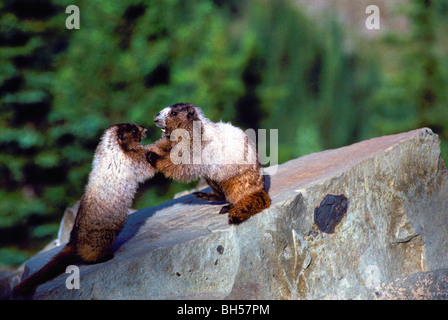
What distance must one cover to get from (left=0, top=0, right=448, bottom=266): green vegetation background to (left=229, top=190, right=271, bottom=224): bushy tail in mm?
7376

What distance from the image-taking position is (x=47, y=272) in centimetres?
463

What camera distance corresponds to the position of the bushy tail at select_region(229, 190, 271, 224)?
4637 mm

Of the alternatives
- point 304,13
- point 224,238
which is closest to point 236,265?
point 224,238

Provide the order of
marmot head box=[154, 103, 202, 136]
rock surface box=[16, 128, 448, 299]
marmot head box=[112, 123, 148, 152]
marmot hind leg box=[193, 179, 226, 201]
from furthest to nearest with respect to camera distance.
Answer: marmot hind leg box=[193, 179, 226, 201] < marmot head box=[154, 103, 202, 136] < marmot head box=[112, 123, 148, 152] < rock surface box=[16, 128, 448, 299]

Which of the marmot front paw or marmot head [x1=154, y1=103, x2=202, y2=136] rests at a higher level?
marmot head [x1=154, y1=103, x2=202, y2=136]

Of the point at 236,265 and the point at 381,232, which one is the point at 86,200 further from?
the point at 381,232

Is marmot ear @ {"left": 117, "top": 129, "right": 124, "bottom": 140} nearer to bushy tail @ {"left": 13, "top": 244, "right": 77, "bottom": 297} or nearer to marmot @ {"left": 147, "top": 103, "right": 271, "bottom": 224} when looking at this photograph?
marmot @ {"left": 147, "top": 103, "right": 271, "bottom": 224}

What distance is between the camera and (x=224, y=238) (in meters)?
4.65

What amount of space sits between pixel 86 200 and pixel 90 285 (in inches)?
34.2

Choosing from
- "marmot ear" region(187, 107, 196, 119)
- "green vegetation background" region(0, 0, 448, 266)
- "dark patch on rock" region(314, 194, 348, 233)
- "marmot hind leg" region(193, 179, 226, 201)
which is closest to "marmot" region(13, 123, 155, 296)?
"marmot ear" region(187, 107, 196, 119)

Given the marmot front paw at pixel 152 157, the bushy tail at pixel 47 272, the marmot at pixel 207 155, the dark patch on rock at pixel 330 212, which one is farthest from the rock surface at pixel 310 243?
the marmot front paw at pixel 152 157

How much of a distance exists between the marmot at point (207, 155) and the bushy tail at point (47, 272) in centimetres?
128

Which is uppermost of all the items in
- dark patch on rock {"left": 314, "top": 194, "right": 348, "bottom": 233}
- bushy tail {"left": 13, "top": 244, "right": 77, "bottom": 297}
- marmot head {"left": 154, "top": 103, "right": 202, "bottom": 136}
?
marmot head {"left": 154, "top": 103, "right": 202, "bottom": 136}

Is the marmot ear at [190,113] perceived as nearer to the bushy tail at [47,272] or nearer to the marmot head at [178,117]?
the marmot head at [178,117]
